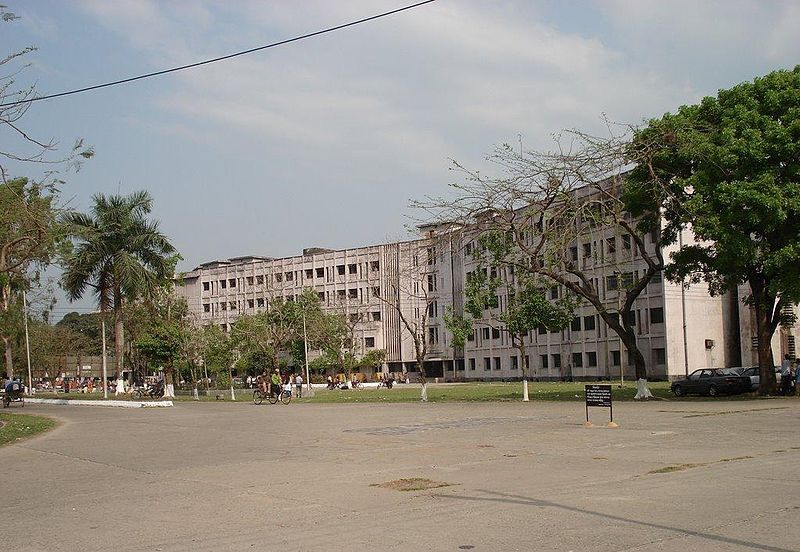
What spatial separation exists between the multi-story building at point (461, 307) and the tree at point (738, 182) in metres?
5.87

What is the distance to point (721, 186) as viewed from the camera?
3009 cm

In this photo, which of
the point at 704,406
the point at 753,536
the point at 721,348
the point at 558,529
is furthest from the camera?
the point at 721,348

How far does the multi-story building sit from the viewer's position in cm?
6662

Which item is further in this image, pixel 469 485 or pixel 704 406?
pixel 704 406

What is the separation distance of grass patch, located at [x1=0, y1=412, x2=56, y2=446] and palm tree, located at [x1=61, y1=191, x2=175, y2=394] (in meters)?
13.4

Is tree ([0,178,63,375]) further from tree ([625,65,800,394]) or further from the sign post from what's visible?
tree ([625,65,800,394])

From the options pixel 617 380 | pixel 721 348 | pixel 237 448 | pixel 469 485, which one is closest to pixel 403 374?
pixel 617 380

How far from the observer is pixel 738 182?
98.7ft

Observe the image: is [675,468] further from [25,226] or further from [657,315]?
[657,315]

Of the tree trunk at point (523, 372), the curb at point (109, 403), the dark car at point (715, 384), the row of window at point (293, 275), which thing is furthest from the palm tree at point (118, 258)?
the row of window at point (293, 275)

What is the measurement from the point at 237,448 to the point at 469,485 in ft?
28.7

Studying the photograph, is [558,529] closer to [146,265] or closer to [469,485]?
[469,485]

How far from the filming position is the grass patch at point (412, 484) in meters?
12.8

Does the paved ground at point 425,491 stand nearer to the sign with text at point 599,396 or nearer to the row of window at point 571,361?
the sign with text at point 599,396
